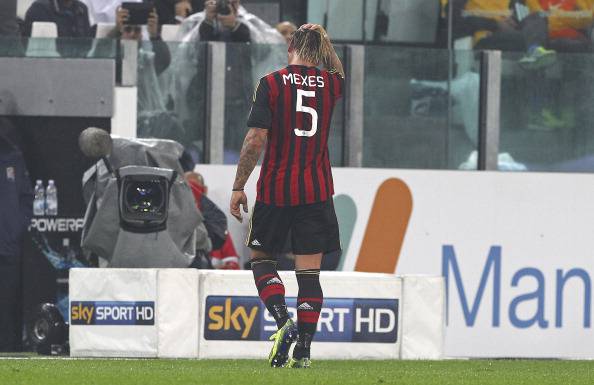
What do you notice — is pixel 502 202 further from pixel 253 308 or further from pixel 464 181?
pixel 253 308

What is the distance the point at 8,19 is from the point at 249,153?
5.65m

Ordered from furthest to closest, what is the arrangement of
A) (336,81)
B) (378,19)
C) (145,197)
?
(378,19) < (145,197) < (336,81)

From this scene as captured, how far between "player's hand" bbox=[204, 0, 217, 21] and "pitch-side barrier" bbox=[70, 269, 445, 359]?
319 cm

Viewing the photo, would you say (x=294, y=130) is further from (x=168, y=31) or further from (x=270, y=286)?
(x=168, y=31)

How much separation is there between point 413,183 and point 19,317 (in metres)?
3.56

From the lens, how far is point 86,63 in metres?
14.2

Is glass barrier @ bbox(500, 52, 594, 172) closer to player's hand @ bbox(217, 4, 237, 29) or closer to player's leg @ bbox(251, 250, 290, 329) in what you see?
player's hand @ bbox(217, 4, 237, 29)

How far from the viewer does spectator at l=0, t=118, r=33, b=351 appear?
1374 cm

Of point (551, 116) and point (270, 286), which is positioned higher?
point (551, 116)

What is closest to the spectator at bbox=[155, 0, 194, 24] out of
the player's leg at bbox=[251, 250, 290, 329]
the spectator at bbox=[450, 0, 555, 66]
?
the spectator at bbox=[450, 0, 555, 66]

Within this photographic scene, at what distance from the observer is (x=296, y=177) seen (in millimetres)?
9688

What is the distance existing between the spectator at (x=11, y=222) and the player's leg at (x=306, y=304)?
4660 mm

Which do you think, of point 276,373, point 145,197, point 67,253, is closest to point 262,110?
point 276,373

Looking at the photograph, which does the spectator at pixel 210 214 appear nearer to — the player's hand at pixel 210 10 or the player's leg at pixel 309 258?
the player's hand at pixel 210 10
